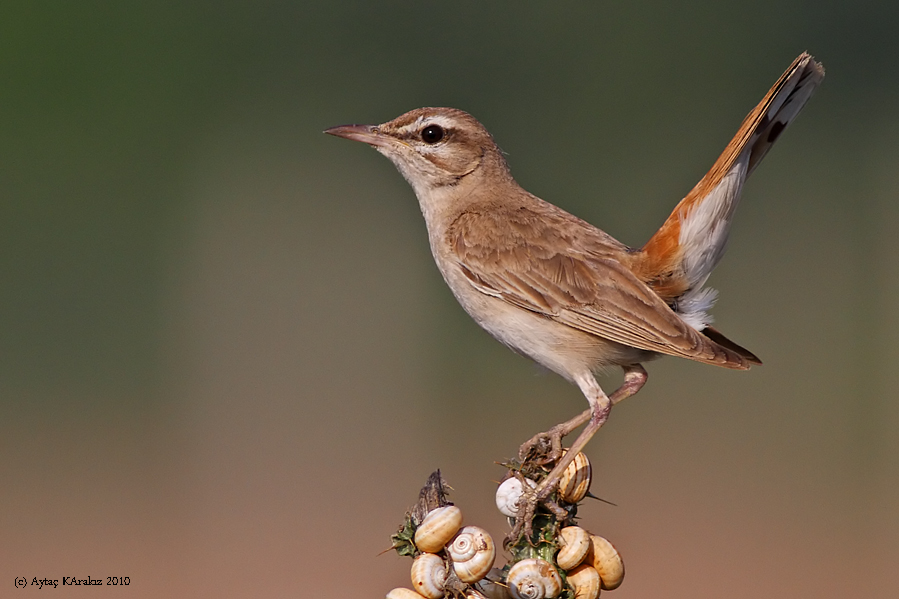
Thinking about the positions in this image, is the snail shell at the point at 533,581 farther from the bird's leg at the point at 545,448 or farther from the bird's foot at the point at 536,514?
the bird's leg at the point at 545,448

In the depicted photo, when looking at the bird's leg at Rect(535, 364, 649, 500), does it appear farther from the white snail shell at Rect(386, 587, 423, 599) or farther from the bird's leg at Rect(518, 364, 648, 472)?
the white snail shell at Rect(386, 587, 423, 599)

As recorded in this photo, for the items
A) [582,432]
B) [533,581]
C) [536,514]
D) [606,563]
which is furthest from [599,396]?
[533,581]

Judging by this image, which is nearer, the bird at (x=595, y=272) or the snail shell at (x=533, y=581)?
the snail shell at (x=533, y=581)

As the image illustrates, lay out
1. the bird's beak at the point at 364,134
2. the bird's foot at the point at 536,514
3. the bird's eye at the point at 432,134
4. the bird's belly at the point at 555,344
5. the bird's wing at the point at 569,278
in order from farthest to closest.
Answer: the bird's eye at the point at 432,134, the bird's beak at the point at 364,134, the bird's belly at the point at 555,344, the bird's wing at the point at 569,278, the bird's foot at the point at 536,514

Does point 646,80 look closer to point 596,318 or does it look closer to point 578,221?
point 578,221

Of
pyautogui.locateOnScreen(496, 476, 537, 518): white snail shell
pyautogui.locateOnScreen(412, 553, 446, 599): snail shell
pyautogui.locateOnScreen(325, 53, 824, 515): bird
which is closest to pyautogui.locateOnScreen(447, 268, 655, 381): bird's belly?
pyautogui.locateOnScreen(325, 53, 824, 515): bird

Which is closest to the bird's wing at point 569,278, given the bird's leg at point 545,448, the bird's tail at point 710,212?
the bird's tail at point 710,212
